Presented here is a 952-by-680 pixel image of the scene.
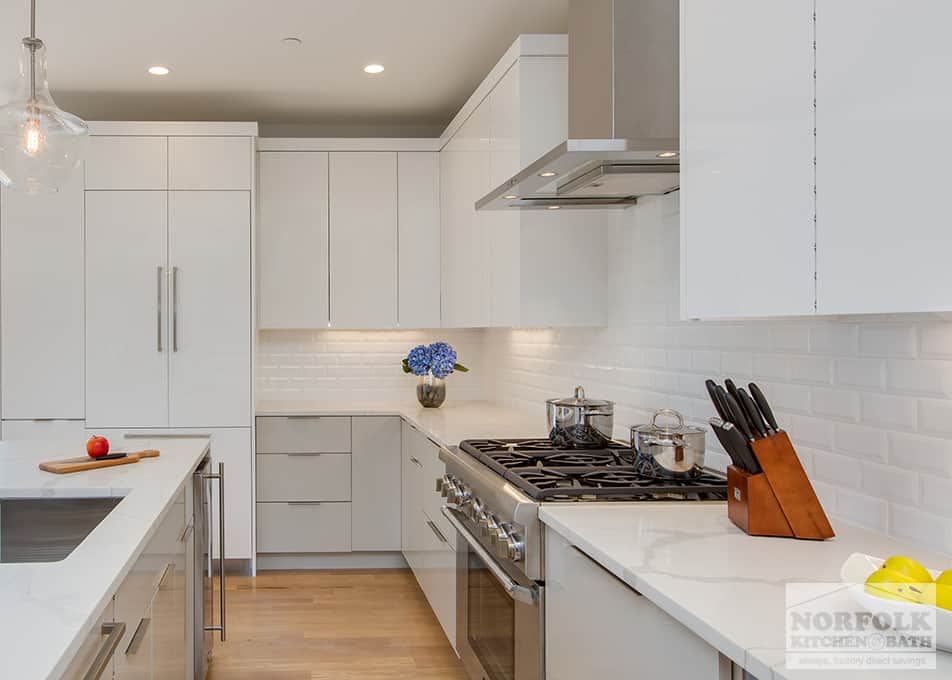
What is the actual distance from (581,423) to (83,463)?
1613 millimetres

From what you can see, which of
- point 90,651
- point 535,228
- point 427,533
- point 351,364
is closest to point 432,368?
point 351,364

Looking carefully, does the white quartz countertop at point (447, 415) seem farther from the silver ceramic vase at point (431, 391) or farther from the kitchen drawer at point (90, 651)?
the kitchen drawer at point (90, 651)

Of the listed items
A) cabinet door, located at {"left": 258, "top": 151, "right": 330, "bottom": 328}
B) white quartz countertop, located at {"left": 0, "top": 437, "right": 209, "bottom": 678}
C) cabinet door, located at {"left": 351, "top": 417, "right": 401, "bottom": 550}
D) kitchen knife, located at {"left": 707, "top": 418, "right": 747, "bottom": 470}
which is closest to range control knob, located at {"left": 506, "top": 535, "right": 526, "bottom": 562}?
kitchen knife, located at {"left": 707, "top": 418, "right": 747, "bottom": 470}

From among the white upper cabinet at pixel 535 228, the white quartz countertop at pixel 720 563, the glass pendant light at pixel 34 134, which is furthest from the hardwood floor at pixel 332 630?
the glass pendant light at pixel 34 134

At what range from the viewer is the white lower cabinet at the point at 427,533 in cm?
354

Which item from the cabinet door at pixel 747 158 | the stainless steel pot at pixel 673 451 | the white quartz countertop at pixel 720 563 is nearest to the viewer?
the white quartz countertop at pixel 720 563

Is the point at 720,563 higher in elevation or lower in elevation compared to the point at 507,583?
higher

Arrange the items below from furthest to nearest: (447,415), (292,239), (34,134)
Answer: (292,239) < (447,415) < (34,134)

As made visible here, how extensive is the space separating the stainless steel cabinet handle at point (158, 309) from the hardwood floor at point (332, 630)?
55.3 inches

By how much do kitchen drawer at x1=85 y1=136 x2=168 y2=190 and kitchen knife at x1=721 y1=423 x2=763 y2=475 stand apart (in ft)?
13.5

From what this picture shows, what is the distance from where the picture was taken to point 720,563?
61.9 inches

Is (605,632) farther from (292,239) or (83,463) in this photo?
(292,239)

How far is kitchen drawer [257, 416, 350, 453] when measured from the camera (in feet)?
16.7

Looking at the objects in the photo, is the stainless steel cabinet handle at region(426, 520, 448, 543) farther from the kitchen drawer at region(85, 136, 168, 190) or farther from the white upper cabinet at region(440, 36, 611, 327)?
the kitchen drawer at region(85, 136, 168, 190)
